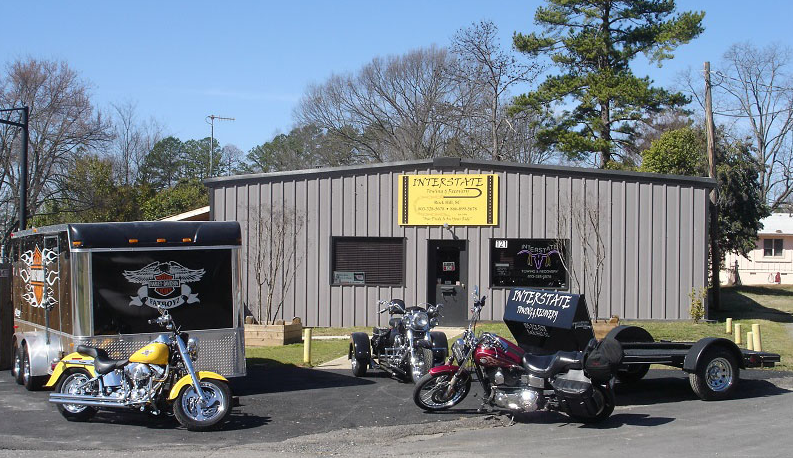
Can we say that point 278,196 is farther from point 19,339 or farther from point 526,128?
point 526,128

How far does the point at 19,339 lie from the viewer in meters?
12.3

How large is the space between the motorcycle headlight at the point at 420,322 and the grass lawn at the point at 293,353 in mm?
3218

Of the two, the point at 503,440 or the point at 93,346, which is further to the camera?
the point at 93,346

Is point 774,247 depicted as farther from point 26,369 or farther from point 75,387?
point 75,387

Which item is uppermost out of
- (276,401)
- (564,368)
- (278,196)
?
(278,196)

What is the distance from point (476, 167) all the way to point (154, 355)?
494 inches

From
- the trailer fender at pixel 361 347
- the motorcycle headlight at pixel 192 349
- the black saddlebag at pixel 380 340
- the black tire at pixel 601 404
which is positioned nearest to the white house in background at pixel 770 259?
the black saddlebag at pixel 380 340

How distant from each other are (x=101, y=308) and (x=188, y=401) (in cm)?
235

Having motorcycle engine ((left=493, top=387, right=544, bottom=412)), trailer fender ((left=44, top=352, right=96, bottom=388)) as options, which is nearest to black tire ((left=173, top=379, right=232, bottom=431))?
trailer fender ((left=44, top=352, right=96, bottom=388))

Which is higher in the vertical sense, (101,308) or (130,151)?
(130,151)

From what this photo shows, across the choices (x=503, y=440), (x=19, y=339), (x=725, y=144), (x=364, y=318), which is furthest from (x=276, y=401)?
(x=725, y=144)

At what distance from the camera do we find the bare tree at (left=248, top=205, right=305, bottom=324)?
66.5 ft

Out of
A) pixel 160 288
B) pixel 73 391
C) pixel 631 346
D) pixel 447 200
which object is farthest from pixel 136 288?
pixel 447 200

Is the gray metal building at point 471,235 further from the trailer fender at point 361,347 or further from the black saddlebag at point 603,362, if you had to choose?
the black saddlebag at point 603,362
